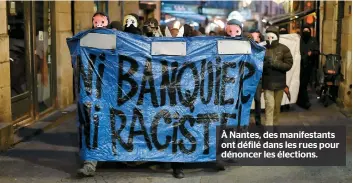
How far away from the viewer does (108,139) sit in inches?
253

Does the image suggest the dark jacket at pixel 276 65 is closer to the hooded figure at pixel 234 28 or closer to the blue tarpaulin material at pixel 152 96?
the hooded figure at pixel 234 28

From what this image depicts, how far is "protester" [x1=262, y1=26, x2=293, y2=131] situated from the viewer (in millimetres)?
8219

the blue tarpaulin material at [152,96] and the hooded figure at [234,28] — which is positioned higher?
the hooded figure at [234,28]

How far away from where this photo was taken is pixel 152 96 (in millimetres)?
6383

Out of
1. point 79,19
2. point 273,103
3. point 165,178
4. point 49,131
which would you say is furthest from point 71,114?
point 165,178

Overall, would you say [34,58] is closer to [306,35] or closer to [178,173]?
[178,173]

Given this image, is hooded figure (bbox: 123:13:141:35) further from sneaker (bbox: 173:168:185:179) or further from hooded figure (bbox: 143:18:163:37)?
sneaker (bbox: 173:168:185:179)

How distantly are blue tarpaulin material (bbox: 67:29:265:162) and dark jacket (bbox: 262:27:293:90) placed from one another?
1.75 m

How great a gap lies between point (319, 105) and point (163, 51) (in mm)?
6964

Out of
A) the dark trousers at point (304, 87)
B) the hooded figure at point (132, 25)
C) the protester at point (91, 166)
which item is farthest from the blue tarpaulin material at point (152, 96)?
the dark trousers at point (304, 87)

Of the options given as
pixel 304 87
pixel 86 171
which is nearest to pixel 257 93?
pixel 304 87

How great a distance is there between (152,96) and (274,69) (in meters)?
2.55

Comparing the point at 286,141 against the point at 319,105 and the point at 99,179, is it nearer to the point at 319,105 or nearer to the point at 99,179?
the point at 99,179

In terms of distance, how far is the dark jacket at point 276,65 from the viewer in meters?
8.22
